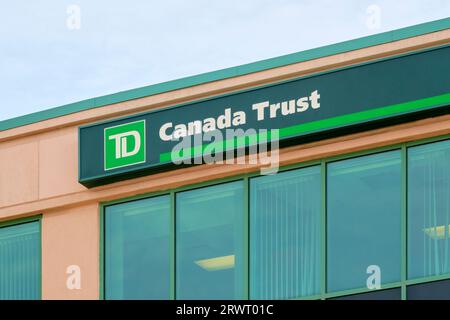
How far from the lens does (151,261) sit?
924 inches

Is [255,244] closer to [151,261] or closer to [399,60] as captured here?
[151,261]

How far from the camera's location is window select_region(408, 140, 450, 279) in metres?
21.2

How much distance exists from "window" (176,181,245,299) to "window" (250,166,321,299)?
257mm

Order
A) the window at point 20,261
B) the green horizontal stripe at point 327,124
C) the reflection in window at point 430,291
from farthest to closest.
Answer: the window at point 20,261 < the green horizontal stripe at point 327,124 < the reflection in window at point 430,291

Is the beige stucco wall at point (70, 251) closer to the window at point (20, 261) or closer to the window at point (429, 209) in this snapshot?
the window at point (20, 261)

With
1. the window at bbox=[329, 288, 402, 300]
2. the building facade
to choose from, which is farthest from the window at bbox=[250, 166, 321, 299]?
the window at bbox=[329, 288, 402, 300]

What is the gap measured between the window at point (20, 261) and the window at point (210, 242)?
2.76 meters

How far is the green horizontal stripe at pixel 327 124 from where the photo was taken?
21422 millimetres

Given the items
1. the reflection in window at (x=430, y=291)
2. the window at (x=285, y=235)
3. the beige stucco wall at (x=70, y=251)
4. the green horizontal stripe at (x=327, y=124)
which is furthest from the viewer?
the beige stucco wall at (x=70, y=251)

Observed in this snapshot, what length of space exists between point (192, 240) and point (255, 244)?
3.72 ft

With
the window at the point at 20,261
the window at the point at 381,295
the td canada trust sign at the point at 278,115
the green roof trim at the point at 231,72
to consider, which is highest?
the green roof trim at the point at 231,72
